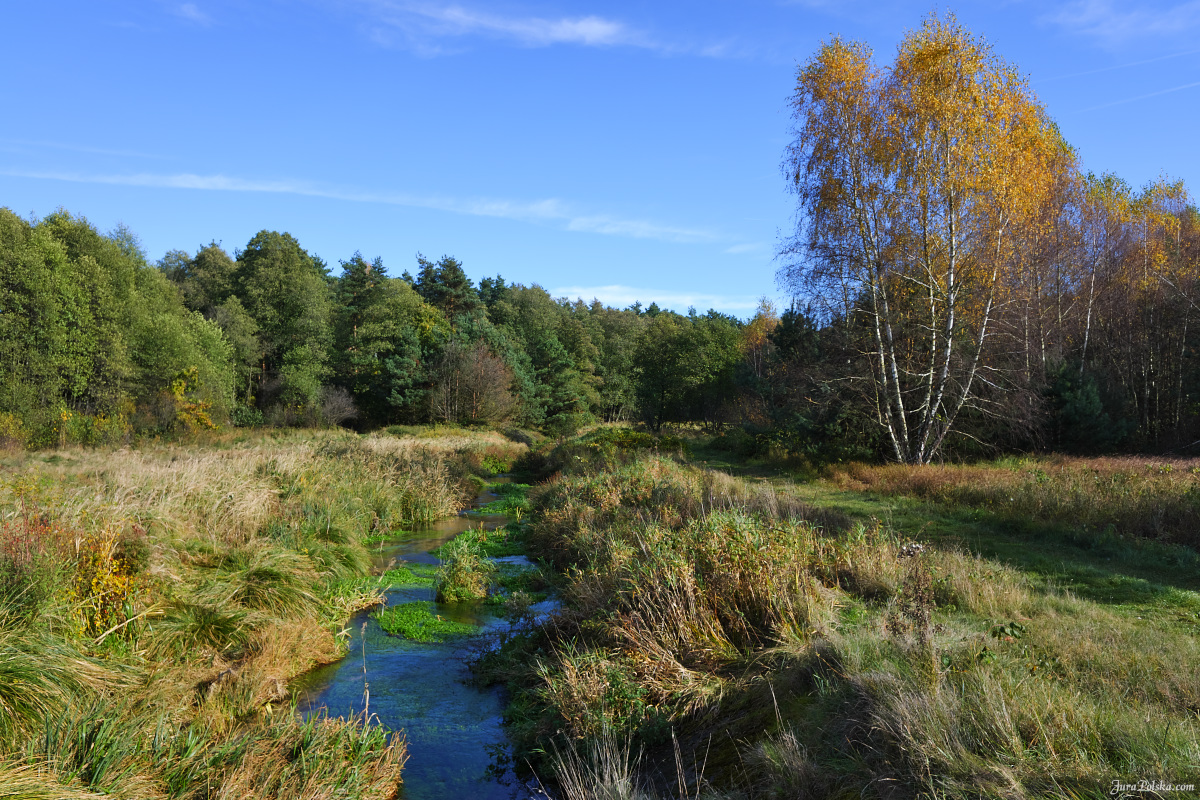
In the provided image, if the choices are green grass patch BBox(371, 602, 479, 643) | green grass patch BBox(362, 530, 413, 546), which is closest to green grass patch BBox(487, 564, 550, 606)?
green grass patch BBox(371, 602, 479, 643)

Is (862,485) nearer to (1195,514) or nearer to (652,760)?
(1195,514)

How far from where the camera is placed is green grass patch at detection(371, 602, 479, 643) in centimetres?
871

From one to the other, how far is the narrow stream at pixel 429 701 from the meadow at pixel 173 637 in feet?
0.80

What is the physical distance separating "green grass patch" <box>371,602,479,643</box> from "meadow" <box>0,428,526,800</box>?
519 mm

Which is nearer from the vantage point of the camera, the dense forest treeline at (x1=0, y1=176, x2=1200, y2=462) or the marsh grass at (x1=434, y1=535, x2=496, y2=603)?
the marsh grass at (x1=434, y1=535, x2=496, y2=603)

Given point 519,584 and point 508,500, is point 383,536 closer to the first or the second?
Result: point 519,584

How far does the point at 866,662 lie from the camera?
4695 millimetres

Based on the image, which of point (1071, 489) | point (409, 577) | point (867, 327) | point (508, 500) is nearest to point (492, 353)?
point (508, 500)

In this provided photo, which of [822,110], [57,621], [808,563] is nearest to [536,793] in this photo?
[808,563]

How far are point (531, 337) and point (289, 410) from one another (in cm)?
2585

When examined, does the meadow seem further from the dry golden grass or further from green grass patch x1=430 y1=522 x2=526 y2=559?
the dry golden grass

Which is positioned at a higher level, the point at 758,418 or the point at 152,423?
the point at 758,418

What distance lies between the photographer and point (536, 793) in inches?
207

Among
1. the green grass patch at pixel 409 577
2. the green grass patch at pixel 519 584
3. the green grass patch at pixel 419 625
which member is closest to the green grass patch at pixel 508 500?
the green grass patch at pixel 409 577
